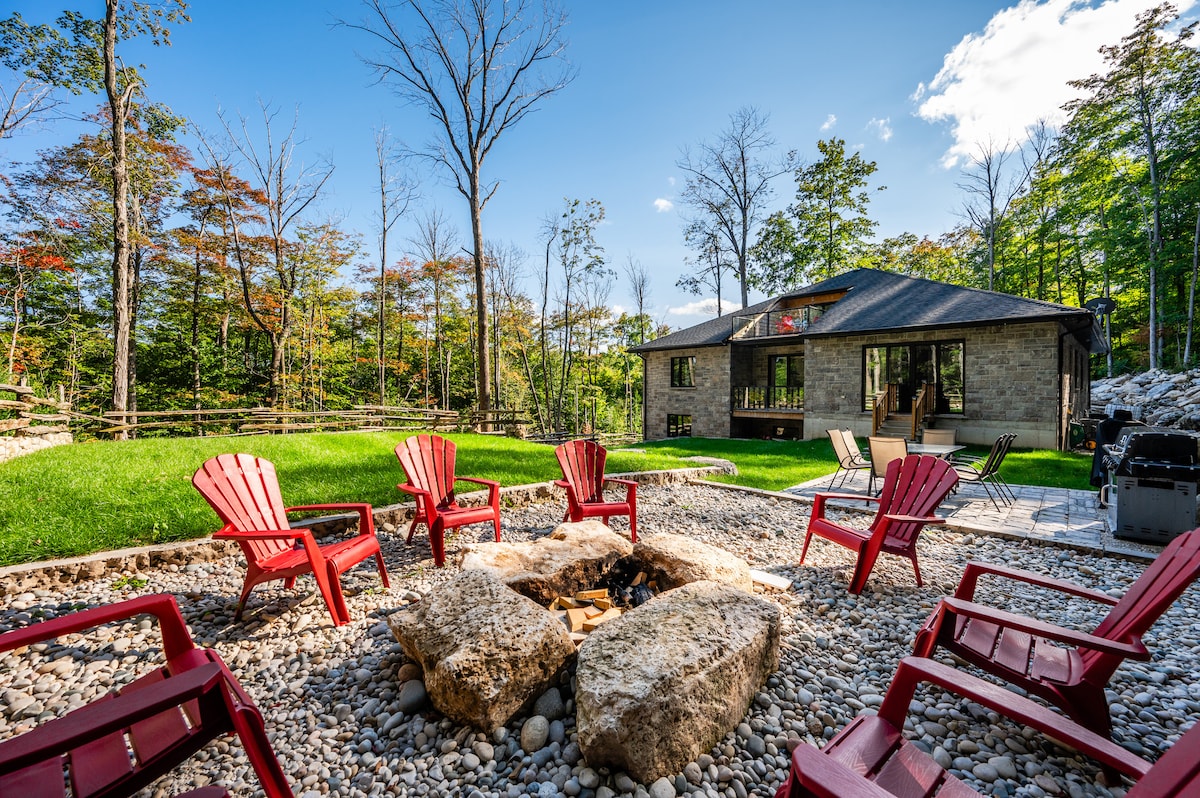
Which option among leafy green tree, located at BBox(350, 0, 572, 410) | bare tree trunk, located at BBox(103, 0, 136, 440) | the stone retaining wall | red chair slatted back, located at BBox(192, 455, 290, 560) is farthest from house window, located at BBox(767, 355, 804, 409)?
bare tree trunk, located at BBox(103, 0, 136, 440)

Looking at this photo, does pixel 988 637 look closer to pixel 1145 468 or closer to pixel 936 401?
pixel 1145 468

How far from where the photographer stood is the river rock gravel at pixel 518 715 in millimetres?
1613

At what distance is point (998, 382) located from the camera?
10.4m

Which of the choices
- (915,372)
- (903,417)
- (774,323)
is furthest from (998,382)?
(774,323)

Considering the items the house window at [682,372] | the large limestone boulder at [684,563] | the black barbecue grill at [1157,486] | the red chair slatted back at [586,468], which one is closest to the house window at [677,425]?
the house window at [682,372]

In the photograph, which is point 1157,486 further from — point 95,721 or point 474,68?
point 474,68

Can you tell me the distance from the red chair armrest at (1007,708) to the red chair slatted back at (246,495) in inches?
129

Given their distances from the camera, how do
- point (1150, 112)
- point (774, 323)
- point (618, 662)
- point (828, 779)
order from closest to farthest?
point (828, 779)
point (618, 662)
point (774, 323)
point (1150, 112)

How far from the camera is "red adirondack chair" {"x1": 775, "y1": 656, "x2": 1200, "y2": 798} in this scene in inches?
34.4

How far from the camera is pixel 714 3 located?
8305 millimetres

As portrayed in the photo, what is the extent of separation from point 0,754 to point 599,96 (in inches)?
611

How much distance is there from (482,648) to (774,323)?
49.8ft

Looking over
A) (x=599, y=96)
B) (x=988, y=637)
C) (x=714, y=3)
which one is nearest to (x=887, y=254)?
(x=599, y=96)

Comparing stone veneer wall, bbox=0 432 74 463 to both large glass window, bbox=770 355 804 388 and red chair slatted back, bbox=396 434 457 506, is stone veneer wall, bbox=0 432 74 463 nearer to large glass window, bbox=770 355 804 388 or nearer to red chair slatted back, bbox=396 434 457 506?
red chair slatted back, bbox=396 434 457 506
